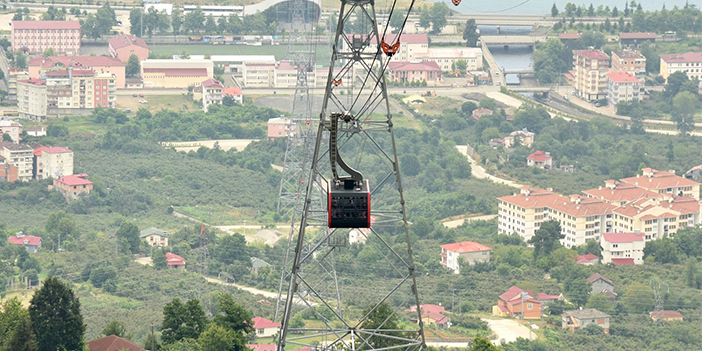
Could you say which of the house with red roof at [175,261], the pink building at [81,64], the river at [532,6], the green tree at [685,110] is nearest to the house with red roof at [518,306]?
the house with red roof at [175,261]

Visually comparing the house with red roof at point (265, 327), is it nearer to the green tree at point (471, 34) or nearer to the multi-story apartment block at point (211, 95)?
the multi-story apartment block at point (211, 95)

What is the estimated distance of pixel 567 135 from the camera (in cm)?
7975

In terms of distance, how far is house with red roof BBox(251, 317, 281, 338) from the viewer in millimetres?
44469

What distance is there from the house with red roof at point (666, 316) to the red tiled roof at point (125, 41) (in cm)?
4873

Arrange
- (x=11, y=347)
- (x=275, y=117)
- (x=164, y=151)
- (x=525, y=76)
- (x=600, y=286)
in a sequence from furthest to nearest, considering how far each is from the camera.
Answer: (x=525, y=76)
(x=275, y=117)
(x=164, y=151)
(x=600, y=286)
(x=11, y=347)

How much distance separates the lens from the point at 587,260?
57250mm

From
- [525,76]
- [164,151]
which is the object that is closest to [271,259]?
[164,151]

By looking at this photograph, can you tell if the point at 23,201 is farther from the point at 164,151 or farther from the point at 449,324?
the point at 449,324

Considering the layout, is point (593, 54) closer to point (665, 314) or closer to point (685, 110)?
point (685, 110)

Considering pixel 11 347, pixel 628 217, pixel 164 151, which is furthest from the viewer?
pixel 164 151

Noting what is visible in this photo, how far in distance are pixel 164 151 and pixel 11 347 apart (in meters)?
38.2

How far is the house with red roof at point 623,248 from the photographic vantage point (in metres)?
58.1

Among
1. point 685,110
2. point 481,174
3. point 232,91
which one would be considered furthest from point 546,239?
point 685,110

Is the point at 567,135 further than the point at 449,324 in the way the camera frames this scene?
Yes
